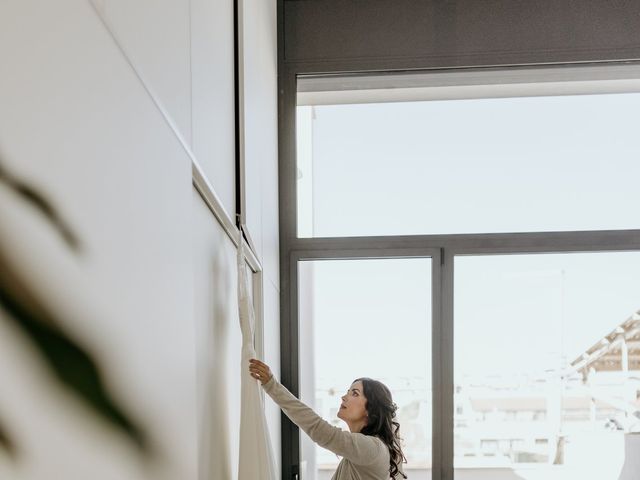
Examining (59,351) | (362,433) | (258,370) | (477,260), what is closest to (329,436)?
(362,433)

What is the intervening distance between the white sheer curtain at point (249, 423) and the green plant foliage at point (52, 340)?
107 cm

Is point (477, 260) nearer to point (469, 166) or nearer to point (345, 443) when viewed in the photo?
point (469, 166)

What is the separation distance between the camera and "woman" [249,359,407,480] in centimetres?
256

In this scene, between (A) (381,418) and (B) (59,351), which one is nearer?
(B) (59,351)

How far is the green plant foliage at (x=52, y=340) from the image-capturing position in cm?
57

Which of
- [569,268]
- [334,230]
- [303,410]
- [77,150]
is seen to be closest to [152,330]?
[77,150]

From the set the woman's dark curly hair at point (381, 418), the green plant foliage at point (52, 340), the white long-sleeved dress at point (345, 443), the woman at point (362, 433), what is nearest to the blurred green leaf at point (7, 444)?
the green plant foliage at point (52, 340)

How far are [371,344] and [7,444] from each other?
327 centimetres

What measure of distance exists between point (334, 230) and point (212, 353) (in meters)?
2.16

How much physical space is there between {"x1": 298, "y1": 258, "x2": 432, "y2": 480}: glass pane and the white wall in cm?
201

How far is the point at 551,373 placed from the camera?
373cm

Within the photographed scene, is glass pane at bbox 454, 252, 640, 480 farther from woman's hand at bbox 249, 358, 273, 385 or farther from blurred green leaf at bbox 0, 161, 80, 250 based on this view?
blurred green leaf at bbox 0, 161, 80, 250

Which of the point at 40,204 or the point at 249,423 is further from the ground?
the point at 40,204

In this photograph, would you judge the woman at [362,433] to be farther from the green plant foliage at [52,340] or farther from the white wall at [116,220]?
the green plant foliage at [52,340]
